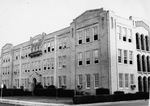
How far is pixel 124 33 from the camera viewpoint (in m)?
31.9

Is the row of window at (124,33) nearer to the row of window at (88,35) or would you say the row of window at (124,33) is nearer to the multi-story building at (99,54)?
the multi-story building at (99,54)

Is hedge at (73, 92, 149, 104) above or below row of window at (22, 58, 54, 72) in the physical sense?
below

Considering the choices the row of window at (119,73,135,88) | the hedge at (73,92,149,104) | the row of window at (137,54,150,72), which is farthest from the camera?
the row of window at (137,54,150,72)

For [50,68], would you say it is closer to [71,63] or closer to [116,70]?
[71,63]

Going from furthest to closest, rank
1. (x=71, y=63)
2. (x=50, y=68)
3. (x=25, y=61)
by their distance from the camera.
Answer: (x=25, y=61)
(x=50, y=68)
(x=71, y=63)

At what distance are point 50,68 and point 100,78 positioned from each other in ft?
45.8

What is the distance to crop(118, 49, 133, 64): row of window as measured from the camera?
30641 mm

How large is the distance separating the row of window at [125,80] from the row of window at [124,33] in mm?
5187

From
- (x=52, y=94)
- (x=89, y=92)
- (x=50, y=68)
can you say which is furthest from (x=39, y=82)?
(x=89, y=92)

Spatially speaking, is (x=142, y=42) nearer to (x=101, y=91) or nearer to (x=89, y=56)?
(x=89, y=56)

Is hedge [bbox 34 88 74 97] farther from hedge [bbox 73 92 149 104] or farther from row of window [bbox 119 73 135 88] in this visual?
hedge [bbox 73 92 149 104]

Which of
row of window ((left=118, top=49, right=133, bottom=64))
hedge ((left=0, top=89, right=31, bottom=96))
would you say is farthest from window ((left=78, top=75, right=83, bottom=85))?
hedge ((left=0, top=89, right=31, bottom=96))

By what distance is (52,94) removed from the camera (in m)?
35.5

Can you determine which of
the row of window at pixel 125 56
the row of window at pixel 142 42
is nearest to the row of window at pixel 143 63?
the row of window at pixel 142 42
